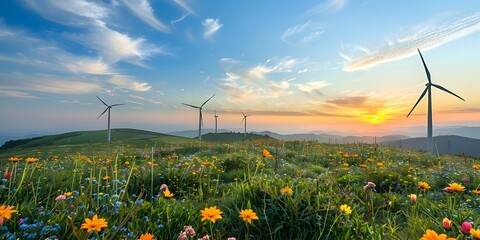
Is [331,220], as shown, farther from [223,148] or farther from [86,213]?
[223,148]

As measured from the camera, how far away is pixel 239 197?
4.62m

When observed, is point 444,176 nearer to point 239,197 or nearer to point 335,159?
point 335,159

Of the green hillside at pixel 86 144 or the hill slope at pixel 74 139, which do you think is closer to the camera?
the green hillside at pixel 86 144

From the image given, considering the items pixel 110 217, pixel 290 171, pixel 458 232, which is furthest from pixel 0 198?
pixel 290 171

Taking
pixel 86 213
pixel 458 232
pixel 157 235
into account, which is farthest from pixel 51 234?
pixel 458 232

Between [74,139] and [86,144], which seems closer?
[86,144]

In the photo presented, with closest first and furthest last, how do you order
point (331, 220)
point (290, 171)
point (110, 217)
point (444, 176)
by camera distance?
point (110, 217) < point (331, 220) < point (444, 176) < point (290, 171)

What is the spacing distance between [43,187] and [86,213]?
7.98ft

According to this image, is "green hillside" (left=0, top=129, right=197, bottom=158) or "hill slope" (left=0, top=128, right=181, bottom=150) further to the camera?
"hill slope" (left=0, top=128, right=181, bottom=150)

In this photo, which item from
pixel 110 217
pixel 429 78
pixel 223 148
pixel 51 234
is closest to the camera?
pixel 51 234

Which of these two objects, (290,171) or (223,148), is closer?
(290,171)

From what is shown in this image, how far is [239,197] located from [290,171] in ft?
16.0

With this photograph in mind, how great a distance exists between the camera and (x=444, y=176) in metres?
8.38

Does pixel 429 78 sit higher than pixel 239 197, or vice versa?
pixel 429 78
